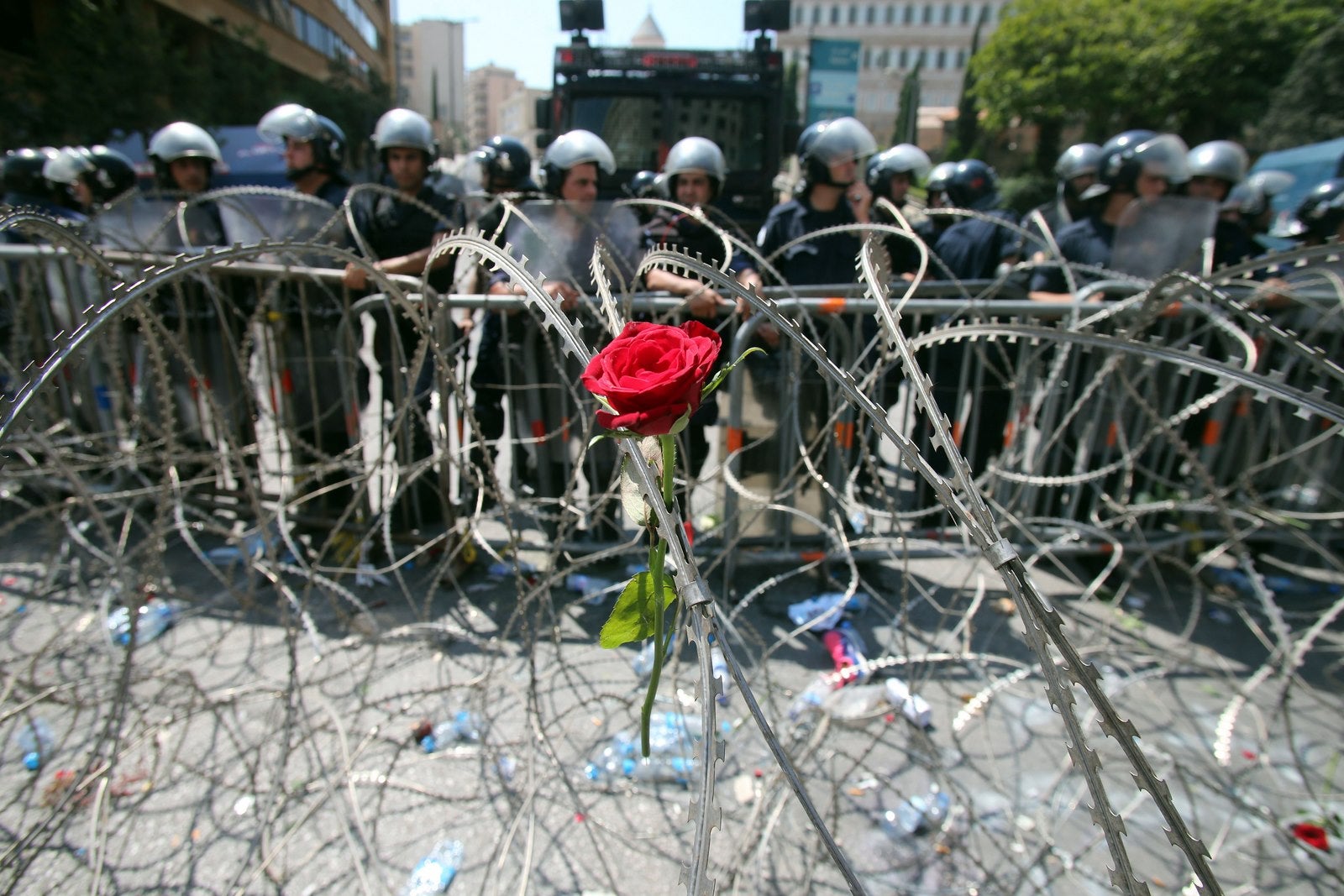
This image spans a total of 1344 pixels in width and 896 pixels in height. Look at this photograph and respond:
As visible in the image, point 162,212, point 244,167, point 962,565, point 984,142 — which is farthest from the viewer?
point 984,142

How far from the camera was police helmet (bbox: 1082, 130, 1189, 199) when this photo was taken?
3920 millimetres

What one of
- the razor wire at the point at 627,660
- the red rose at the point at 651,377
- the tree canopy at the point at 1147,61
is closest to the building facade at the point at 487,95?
the tree canopy at the point at 1147,61

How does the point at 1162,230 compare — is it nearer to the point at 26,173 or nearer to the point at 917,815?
the point at 917,815

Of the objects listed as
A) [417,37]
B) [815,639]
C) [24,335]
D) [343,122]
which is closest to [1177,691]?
[815,639]

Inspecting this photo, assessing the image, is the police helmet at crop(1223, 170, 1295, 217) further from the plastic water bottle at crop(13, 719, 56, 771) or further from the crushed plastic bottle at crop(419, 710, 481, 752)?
the plastic water bottle at crop(13, 719, 56, 771)

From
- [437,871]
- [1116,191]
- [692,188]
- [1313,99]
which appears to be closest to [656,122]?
[692,188]

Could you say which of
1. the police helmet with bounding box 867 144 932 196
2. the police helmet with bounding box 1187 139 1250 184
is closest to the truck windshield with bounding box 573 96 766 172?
the police helmet with bounding box 867 144 932 196

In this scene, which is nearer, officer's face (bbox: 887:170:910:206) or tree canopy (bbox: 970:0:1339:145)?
officer's face (bbox: 887:170:910:206)

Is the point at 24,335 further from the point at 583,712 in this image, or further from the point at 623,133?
the point at 623,133

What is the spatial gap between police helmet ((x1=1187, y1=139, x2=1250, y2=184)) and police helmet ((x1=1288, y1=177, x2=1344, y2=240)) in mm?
436

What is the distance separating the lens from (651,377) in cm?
90

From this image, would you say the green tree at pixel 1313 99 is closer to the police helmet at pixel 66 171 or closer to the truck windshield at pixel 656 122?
the truck windshield at pixel 656 122

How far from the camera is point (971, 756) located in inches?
100

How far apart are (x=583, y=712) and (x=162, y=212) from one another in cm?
365
